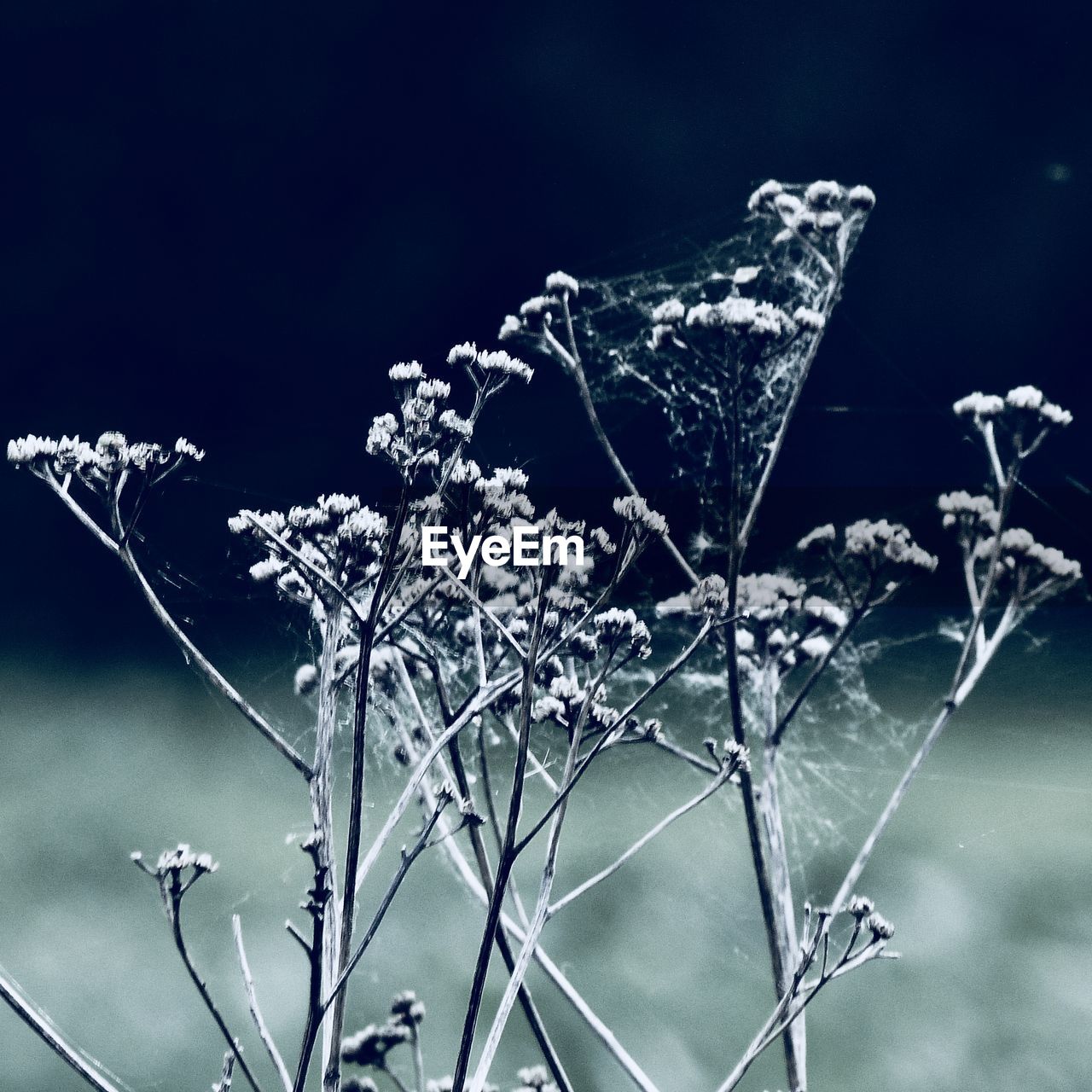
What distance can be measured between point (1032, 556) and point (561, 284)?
6.90 feet

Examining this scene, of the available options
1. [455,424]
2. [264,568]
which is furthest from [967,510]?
[264,568]

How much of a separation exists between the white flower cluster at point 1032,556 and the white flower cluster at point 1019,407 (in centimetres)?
43

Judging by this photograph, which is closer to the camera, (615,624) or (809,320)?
(615,624)

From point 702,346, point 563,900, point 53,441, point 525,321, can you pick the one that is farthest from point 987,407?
point 53,441

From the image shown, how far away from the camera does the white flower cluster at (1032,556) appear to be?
3.80m

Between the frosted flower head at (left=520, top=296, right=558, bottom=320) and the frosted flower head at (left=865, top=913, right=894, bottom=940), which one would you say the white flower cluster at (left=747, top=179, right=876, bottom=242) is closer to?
the frosted flower head at (left=520, top=296, right=558, bottom=320)

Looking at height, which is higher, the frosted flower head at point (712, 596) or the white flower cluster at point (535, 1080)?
the frosted flower head at point (712, 596)

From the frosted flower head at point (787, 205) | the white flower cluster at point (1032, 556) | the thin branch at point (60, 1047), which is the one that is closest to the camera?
the thin branch at point (60, 1047)

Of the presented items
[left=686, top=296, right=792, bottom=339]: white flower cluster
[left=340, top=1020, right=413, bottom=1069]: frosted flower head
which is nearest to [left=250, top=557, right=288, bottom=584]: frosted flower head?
[left=686, top=296, right=792, bottom=339]: white flower cluster

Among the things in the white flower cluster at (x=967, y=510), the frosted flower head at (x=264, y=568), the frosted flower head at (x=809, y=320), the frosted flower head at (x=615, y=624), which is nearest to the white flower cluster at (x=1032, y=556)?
the white flower cluster at (x=967, y=510)

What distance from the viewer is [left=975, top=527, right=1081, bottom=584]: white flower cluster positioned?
12.5ft

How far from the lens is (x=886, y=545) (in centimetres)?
374

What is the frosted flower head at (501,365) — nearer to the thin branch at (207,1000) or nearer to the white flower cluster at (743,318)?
the white flower cluster at (743,318)

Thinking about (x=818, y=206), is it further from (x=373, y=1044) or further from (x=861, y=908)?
(x=373, y=1044)
